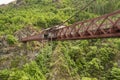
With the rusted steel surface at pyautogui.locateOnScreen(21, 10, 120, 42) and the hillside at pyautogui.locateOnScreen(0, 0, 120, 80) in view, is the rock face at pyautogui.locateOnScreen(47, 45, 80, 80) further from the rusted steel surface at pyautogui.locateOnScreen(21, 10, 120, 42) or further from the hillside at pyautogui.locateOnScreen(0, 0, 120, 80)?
the rusted steel surface at pyautogui.locateOnScreen(21, 10, 120, 42)

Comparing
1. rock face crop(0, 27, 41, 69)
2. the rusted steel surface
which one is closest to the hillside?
rock face crop(0, 27, 41, 69)

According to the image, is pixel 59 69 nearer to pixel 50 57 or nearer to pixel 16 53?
pixel 50 57

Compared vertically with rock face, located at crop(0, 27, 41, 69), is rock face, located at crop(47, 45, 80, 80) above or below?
below

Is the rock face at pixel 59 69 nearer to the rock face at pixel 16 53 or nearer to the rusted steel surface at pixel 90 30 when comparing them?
the rock face at pixel 16 53

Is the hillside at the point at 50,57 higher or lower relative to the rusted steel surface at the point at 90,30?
lower

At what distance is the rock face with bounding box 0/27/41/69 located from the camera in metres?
35.5

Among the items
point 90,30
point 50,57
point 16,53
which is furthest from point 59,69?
point 90,30

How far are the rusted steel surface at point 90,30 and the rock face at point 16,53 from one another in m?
9.80

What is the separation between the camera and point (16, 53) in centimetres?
3688

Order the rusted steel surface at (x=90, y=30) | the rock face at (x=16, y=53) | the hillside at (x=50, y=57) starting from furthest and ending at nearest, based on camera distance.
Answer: the rock face at (x=16, y=53) → the hillside at (x=50, y=57) → the rusted steel surface at (x=90, y=30)

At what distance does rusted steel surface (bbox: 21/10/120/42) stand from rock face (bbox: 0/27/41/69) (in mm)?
9801

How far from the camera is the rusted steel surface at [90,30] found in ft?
49.4

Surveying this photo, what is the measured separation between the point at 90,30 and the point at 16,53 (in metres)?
20.3

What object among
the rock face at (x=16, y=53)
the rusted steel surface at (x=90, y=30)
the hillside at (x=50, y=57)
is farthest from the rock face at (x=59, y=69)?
the rusted steel surface at (x=90, y=30)
